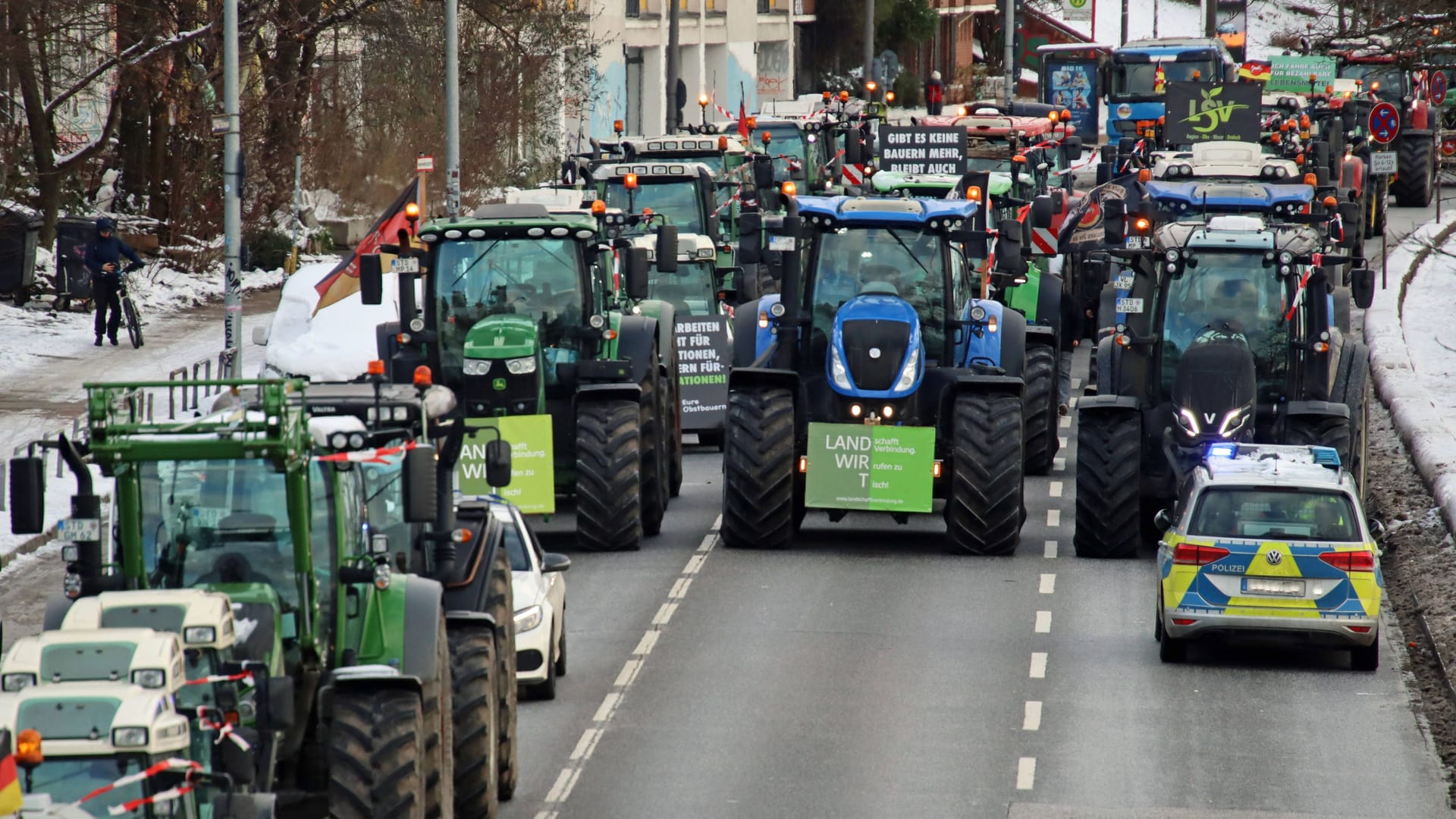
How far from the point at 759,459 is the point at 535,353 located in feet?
A: 7.35

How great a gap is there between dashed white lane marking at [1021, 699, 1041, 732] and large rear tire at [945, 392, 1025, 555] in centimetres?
435

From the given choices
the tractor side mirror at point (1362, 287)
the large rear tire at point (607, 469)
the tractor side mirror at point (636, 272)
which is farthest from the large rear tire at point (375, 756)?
the tractor side mirror at point (1362, 287)

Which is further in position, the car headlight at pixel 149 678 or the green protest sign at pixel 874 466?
the green protest sign at pixel 874 466

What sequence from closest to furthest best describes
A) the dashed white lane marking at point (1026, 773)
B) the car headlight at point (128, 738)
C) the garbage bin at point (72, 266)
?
the car headlight at point (128, 738)
the dashed white lane marking at point (1026, 773)
the garbage bin at point (72, 266)

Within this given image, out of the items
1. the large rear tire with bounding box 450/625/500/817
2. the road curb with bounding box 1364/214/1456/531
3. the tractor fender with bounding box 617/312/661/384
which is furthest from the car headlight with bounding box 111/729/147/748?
the road curb with bounding box 1364/214/1456/531

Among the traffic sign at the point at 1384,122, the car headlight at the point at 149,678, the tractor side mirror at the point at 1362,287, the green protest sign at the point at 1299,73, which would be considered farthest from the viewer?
the green protest sign at the point at 1299,73

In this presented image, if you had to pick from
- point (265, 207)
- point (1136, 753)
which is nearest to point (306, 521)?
point (1136, 753)

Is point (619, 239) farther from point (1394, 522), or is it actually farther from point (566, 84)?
point (566, 84)

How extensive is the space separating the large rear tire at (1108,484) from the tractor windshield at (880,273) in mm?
1794

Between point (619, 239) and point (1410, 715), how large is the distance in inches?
386

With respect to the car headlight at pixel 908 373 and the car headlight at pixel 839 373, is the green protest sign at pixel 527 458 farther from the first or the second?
the car headlight at pixel 908 373

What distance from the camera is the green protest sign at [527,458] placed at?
69.7 ft

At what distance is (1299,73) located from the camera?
5981 cm

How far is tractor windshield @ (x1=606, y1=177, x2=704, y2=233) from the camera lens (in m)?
33.2
